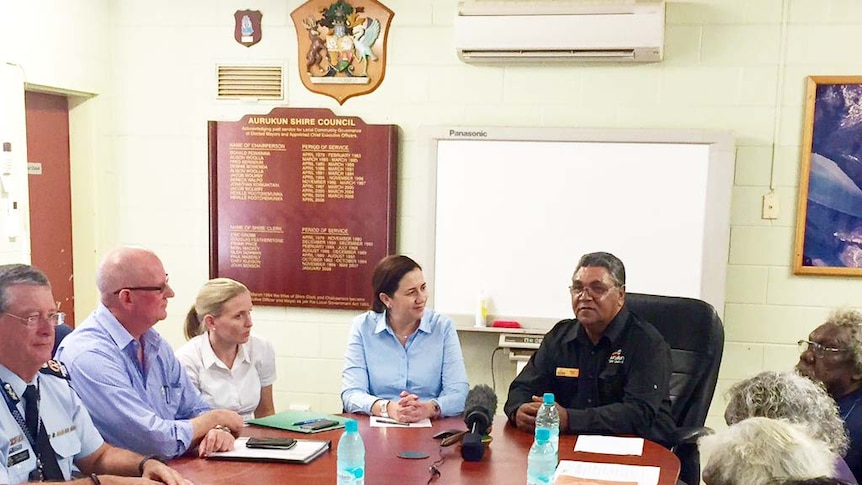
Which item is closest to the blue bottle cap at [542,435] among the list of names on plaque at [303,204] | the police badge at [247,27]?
the list of names on plaque at [303,204]

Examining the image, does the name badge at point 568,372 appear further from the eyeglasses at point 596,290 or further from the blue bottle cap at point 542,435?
the blue bottle cap at point 542,435

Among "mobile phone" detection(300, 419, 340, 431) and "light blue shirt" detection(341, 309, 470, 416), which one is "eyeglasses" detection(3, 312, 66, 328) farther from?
"light blue shirt" detection(341, 309, 470, 416)

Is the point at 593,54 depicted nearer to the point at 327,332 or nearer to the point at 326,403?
the point at 327,332

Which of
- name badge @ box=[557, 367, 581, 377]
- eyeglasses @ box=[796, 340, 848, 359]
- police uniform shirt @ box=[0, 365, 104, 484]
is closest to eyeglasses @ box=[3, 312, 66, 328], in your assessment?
police uniform shirt @ box=[0, 365, 104, 484]

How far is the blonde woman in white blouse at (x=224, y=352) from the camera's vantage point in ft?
8.69

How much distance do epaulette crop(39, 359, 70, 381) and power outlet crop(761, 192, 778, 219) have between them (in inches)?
120

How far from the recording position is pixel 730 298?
141 inches

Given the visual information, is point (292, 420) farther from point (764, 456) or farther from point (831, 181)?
point (831, 181)

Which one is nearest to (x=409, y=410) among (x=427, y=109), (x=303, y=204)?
(x=303, y=204)

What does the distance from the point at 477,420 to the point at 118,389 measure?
1053mm

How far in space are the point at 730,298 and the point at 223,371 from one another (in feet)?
7.90

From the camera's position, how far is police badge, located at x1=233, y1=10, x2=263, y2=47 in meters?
3.79

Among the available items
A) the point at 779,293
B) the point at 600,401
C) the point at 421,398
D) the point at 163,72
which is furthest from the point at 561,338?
the point at 163,72

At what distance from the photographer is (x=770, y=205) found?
11.4 feet
